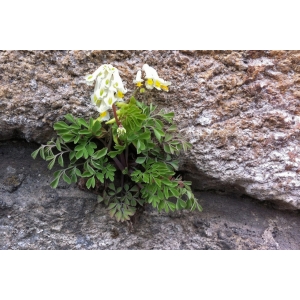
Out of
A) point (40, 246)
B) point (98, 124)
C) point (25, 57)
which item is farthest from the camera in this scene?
point (40, 246)

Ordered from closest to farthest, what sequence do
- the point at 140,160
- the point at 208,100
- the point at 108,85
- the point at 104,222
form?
the point at 108,85 < the point at 140,160 < the point at 208,100 < the point at 104,222

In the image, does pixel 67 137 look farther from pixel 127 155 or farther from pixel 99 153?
pixel 127 155

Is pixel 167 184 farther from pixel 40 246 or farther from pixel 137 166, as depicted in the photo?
pixel 40 246

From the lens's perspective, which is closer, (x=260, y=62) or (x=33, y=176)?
(x=260, y=62)

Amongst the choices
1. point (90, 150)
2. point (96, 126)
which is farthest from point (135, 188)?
point (96, 126)

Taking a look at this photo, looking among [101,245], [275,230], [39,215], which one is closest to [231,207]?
[275,230]

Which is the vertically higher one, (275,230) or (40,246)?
(275,230)
